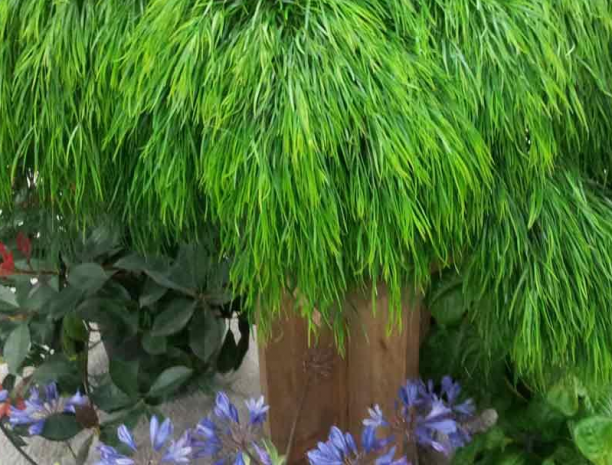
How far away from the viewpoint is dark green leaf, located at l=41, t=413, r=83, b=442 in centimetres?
81

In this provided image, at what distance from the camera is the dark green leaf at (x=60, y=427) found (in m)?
0.81

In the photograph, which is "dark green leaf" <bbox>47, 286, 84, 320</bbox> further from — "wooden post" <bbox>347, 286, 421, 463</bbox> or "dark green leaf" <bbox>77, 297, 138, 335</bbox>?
"wooden post" <bbox>347, 286, 421, 463</bbox>

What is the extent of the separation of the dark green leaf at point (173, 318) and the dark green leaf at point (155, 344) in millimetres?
41

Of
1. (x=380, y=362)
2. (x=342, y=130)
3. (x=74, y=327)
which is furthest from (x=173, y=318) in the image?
(x=342, y=130)

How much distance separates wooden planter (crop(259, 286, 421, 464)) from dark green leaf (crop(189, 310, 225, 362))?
84mm

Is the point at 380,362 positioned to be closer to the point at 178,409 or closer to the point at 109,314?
the point at 109,314

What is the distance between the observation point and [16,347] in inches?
32.4

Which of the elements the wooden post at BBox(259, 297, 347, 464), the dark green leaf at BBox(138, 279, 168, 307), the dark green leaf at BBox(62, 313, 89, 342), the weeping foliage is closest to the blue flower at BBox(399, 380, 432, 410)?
the wooden post at BBox(259, 297, 347, 464)

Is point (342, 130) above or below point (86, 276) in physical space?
above

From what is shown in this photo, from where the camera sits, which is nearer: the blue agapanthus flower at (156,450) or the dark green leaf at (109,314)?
the blue agapanthus flower at (156,450)

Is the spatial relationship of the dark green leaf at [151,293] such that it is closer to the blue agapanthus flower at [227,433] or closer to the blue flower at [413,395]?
the blue agapanthus flower at [227,433]

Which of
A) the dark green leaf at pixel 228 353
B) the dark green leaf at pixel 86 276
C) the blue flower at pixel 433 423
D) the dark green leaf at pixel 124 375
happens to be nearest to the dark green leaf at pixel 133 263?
the dark green leaf at pixel 86 276

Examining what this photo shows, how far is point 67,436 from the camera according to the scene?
2.71 feet

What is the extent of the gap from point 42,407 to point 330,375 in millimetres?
358
